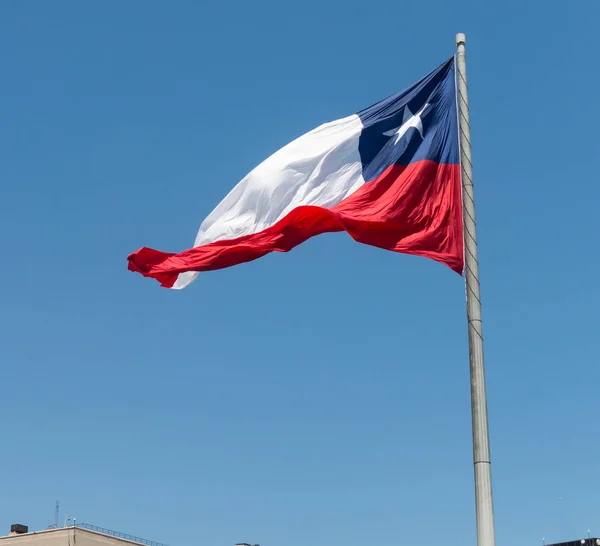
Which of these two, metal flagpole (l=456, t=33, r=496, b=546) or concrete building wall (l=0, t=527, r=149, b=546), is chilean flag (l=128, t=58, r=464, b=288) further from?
concrete building wall (l=0, t=527, r=149, b=546)

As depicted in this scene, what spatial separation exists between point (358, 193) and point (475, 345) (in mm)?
4840

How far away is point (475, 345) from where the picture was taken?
62.3 ft

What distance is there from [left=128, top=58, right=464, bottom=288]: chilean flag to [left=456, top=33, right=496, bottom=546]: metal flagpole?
67cm

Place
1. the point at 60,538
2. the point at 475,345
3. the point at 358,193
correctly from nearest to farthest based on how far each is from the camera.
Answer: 1. the point at 475,345
2. the point at 358,193
3. the point at 60,538

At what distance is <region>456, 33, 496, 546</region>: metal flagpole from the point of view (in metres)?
18.0

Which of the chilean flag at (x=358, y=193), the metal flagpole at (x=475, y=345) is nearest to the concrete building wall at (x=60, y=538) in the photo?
the chilean flag at (x=358, y=193)

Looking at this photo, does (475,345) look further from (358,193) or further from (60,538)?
(60,538)

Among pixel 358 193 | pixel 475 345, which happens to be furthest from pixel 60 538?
pixel 475 345

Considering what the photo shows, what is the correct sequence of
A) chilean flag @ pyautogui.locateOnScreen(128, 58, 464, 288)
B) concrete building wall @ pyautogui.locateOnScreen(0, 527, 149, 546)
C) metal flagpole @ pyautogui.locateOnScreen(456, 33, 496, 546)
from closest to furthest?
metal flagpole @ pyautogui.locateOnScreen(456, 33, 496, 546) → chilean flag @ pyautogui.locateOnScreen(128, 58, 464, 288) → concrete building wall @ pyautogui.locateOnScreen(0, 527, 149, 546)

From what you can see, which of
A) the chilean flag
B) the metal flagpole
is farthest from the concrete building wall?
the metal flagpole

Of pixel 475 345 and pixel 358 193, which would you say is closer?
pixel 475 345

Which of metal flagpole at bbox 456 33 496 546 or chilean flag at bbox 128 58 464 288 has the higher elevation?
chilean flag at bbox 128 58 464 288

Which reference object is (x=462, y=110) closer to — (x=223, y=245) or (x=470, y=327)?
(x=470, y=327)

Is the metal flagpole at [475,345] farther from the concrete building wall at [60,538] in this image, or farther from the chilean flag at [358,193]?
the concrete building wall at [60,538]
